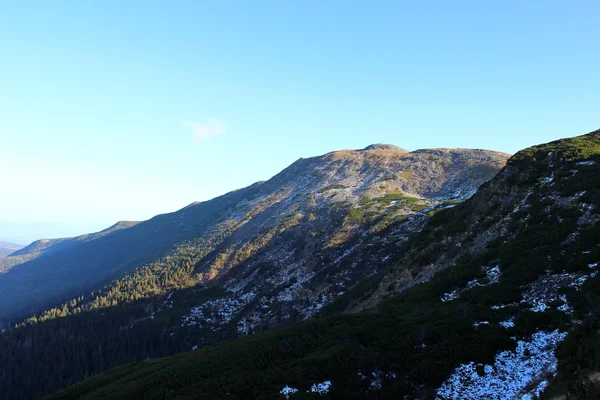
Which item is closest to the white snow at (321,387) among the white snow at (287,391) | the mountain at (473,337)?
the mountain at (473,337)

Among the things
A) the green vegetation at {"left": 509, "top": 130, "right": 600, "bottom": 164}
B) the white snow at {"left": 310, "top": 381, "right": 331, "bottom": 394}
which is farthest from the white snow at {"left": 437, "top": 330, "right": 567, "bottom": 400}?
the green vegetation at {"left": 509, "top": 130, "right": 600, "bottom": 164}

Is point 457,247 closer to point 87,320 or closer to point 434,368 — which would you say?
point 434,368

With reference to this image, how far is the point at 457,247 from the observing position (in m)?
43.6

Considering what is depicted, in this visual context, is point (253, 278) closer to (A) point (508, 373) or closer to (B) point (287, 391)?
(B) point (287, 391)

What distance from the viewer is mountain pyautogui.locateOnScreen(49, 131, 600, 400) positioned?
61.2 feet

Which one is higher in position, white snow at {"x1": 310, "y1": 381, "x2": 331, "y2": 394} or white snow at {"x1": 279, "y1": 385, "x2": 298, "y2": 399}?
white snow at {"x1": 279, "y1": 385, "x2": 298, "y2": 399}

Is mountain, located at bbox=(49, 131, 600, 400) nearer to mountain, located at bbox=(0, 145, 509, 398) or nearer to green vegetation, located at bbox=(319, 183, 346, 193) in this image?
mountain, located at bbox=(0, 145, 509, 398)

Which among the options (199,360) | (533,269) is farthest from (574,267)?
(199,360)

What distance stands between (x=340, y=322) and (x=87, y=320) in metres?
144

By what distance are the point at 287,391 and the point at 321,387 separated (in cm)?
205

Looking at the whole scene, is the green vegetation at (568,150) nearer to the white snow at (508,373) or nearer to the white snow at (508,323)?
the white snow at (508,323)

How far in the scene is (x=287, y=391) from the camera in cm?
2067

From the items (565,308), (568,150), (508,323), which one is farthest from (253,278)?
(565,308)

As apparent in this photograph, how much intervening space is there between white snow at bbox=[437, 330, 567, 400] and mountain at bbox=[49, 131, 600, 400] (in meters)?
0.06
